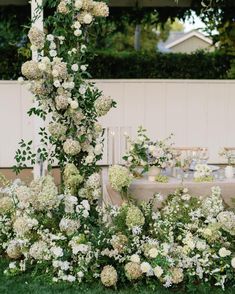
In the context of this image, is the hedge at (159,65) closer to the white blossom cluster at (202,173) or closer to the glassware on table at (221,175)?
the glassware on table at (221,175)

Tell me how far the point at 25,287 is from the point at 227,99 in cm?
490

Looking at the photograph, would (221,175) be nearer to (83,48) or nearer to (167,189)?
(167,189)

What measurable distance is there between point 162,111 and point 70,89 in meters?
3.67

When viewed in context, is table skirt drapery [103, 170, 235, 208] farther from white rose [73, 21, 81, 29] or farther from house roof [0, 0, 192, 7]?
house roof [0, 0, 192, 7]

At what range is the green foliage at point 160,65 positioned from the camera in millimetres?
9922

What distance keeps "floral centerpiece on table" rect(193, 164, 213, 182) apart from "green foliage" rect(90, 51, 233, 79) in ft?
17.3

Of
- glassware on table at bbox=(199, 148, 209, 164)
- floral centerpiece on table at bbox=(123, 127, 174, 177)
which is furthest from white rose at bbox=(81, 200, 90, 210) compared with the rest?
glassware on table at bbox=(199, 148, 209, 164)

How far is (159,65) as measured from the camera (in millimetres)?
10125

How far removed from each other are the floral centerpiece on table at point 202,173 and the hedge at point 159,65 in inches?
206

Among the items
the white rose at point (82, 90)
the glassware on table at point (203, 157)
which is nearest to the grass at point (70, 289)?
the glassware on table at point (203, 157)

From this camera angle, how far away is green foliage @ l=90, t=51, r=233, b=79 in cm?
992

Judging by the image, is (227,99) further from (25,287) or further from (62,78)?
(25,287)

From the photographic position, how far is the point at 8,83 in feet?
26.5

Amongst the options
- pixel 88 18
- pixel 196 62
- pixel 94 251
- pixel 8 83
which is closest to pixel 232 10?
pixel 196 62
